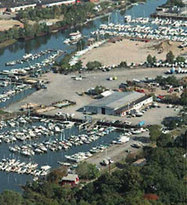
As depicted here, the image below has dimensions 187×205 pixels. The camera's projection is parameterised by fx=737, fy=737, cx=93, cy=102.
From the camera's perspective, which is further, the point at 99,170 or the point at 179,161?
the point at 99,170

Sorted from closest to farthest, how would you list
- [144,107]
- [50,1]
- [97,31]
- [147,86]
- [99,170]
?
[99,170]
[144,107]
[147,86]
[97,31]
[50,1]

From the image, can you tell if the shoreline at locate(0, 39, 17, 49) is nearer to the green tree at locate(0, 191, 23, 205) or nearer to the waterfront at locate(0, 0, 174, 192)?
the waterfront at locate(0, 0, 174, 192)

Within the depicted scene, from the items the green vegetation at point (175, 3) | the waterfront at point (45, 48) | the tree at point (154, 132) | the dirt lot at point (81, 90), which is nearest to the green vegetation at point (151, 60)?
the dirt lot at point (81, 90)

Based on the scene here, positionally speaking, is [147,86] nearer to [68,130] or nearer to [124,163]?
[68,130]

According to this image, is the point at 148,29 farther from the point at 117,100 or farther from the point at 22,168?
the point at 22,168

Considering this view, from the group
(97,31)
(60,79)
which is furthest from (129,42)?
(60,79)

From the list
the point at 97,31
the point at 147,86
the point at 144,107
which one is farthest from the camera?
the point at 97,31
